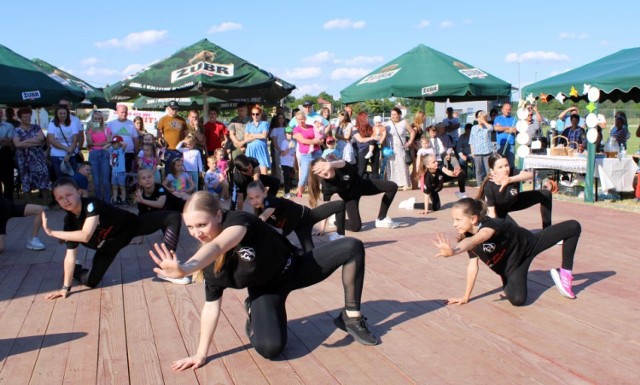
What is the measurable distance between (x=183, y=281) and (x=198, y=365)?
2202 millimetres

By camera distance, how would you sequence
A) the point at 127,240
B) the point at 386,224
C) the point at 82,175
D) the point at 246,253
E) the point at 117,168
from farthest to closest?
1. the point at 117,168
2. the point at 82,175
3. the point at 386,224
4. the point at 127,240
5. the point at 246,253

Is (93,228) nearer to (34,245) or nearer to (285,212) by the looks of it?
(285,212)

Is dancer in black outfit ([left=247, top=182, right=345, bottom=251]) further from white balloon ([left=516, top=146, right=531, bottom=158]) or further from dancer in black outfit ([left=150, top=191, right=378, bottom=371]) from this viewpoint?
white balloon ([left=516, top=146, right=531, bottom=158])

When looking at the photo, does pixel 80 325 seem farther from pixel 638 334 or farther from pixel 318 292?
pixel 638 334

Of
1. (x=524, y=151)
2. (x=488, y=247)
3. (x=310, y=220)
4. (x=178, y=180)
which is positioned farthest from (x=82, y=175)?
(x=524, y=151)

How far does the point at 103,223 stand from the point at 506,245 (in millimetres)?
3522

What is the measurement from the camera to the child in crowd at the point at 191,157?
11641mm


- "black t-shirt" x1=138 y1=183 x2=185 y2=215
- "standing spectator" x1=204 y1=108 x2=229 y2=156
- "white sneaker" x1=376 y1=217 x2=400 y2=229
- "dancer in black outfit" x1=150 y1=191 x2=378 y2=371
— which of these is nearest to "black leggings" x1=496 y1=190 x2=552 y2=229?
"white sneaker" x1=376 y1=217 x2=400 y2=229

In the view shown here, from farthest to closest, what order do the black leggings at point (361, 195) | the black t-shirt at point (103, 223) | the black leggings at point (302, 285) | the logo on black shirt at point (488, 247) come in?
the black leggings at point (361, 195) < the black t-shirt at point (103, 223) < the logo on black shirt at point (488, 247) < the black leggings at point (302, 285)

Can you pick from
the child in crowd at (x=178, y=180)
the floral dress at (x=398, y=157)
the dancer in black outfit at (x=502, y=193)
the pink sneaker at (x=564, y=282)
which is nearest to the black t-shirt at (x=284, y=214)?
the dancer in black outfit at (x=502, y=193)

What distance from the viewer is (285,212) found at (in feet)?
21.5

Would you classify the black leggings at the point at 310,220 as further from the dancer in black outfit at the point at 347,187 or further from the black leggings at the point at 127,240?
the black leggings at the point at 127,240

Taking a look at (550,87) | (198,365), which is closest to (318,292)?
(198,365)

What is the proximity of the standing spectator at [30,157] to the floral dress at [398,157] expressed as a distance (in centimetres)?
684
